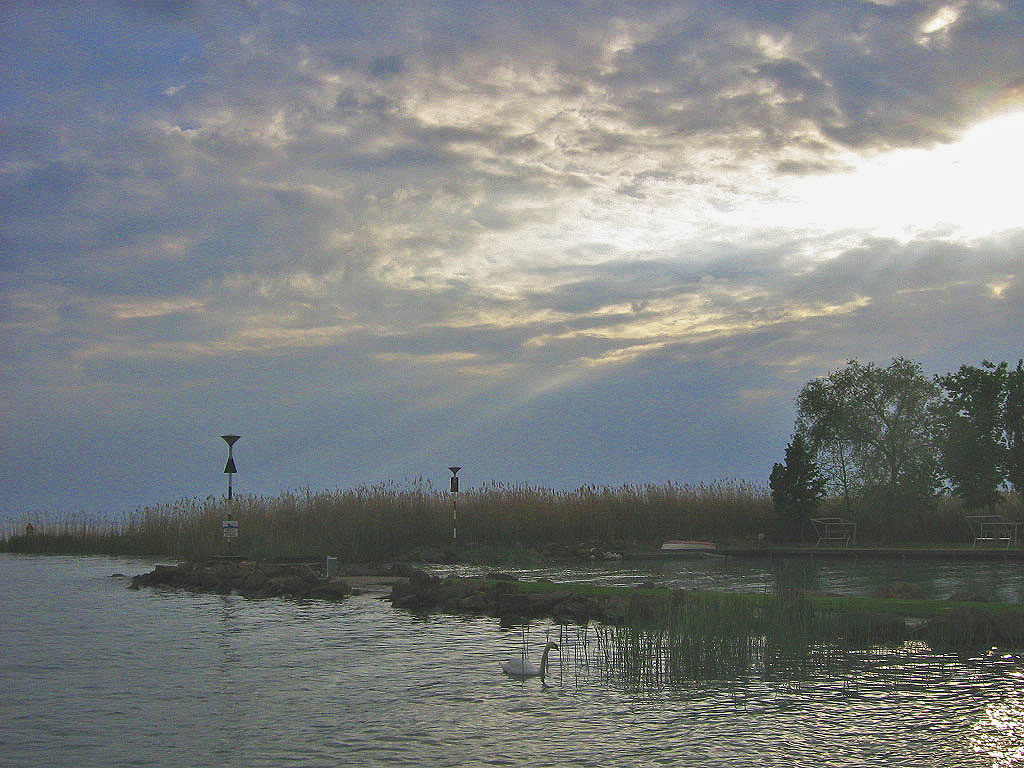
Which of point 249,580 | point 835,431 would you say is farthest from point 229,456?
point 835,431

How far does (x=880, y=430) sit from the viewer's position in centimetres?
3045

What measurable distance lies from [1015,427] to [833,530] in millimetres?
6261

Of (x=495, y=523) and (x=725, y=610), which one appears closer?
(x=725, y=610)

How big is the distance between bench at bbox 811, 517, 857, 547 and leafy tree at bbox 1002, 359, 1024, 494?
190 inches

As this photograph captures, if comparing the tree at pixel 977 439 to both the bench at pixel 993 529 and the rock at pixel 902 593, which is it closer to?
the bench at pixel 993 529

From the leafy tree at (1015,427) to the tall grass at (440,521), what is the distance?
7813mm

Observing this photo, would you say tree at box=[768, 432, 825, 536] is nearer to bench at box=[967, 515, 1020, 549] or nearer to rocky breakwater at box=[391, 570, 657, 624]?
bench at box=[967, 515, 1020, 549]

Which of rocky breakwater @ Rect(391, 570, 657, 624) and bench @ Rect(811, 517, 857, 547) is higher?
bench @ Rect(811, 517, 857, 547)

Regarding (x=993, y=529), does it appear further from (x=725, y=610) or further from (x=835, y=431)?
(x=725, y=610)

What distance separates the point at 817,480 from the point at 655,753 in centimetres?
2434

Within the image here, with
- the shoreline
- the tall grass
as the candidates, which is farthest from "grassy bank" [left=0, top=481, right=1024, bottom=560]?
the shoreline

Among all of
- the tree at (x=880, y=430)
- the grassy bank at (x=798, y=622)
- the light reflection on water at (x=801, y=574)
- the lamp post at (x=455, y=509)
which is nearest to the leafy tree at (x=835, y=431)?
the tree at (x=880, y=430)

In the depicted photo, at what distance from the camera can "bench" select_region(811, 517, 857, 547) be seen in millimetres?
29397

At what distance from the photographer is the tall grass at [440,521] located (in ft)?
95.5
